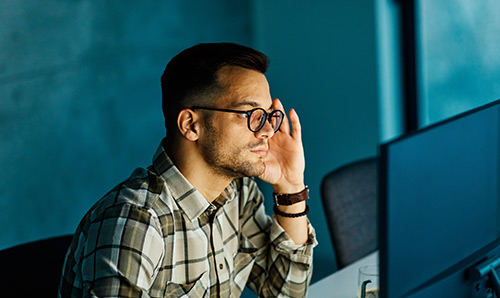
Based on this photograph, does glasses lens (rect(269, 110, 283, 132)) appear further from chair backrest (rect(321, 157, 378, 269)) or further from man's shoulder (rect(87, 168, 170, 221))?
chair backrest (rect(321, 157, 378, 269))

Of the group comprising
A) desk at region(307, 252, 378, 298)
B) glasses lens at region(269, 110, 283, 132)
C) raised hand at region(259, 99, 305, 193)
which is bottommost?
desk at region(307, 252, 378, 298)

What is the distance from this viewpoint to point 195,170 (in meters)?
1.64

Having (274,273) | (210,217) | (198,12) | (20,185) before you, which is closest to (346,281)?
(274,273)

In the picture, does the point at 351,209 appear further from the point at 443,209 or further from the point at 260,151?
the point at 443,209

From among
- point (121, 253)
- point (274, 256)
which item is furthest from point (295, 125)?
point (121, 253)

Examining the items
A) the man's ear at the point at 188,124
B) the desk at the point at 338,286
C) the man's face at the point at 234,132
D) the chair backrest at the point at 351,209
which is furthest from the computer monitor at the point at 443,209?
the chair backrest at the point at 351,209

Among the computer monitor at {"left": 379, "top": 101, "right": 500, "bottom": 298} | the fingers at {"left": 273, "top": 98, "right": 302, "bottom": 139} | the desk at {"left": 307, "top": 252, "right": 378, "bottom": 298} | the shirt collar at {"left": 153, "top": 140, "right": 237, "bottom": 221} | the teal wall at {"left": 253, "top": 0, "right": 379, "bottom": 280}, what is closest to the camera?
the computer monitor at {"left": 379, "top": 101, "right": 500, "bottom": 298}

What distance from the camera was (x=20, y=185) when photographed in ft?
9.05

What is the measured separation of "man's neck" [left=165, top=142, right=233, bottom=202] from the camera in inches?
64.5

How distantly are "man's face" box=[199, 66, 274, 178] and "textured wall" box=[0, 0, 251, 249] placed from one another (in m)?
1.40

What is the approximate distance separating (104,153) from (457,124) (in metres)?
2.29

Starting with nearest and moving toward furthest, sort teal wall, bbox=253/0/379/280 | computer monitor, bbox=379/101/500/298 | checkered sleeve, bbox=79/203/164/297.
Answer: computer monitor, bbox=379/101/500/298
checkered sleeve, bbox=79/203/164/297
teal wall, bbox=253/0/379/280

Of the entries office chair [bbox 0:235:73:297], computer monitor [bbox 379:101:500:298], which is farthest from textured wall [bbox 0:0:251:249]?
computer monitor [bbox 379:101:500:298]

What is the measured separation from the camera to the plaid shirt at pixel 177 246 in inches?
54.0
